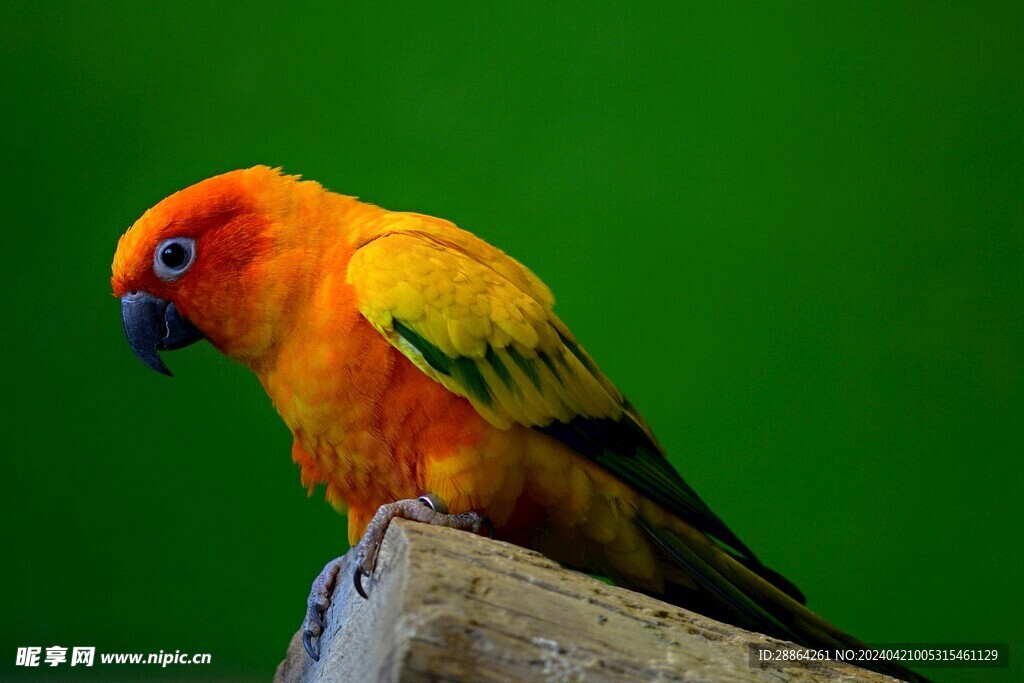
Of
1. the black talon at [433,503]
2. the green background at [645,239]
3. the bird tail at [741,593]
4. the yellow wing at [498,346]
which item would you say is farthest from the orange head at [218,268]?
the green background at [645,239]

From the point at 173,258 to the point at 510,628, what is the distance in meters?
1.18

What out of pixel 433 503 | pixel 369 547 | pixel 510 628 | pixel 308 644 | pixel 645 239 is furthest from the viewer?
pixel 645 239

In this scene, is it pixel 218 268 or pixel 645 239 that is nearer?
pixel 218 268

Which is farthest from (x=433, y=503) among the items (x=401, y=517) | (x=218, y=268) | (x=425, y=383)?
(x=218, y=268)

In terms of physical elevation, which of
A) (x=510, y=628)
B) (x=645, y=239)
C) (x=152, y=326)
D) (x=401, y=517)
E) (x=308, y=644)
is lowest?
(x=510, y=628)

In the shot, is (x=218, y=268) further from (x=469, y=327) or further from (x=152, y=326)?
(x=469, y=327)

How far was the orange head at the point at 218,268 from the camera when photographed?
6.15ft

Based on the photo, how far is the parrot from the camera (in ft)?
5.74

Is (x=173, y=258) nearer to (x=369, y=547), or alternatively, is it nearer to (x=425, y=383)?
(x=425, y=383)

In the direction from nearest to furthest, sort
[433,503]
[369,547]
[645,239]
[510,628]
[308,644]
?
→ [510,628], [369,547], [433,503], [308,644], [645,239]

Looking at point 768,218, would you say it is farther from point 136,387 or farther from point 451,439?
point 136,387

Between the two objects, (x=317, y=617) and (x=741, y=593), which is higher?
(x=741, y=593)

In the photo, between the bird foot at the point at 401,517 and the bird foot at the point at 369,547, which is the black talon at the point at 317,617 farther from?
the bird foot at the point at 401,517

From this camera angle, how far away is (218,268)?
1.91 m
